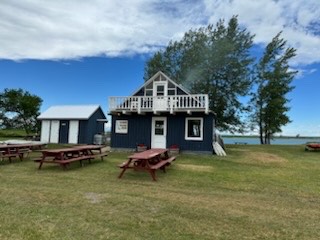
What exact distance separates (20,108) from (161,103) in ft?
71.2

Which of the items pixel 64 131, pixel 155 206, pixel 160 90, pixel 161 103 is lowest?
pixel 155 206

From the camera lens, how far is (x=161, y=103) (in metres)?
15.5

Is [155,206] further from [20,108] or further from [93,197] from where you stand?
[20,108]

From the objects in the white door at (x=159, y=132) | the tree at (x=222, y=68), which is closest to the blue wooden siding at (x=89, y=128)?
the white door at (x=159, y=132)

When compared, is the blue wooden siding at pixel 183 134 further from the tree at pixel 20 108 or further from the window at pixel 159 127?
the tree at pixel 20 108

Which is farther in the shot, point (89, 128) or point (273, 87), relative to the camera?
point (273, 87)

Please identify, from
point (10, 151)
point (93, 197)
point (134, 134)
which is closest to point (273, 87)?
point (134, 134)

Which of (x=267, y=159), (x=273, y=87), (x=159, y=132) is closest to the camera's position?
(x=267, y=159)

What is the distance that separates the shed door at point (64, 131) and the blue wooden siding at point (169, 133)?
26.3 feet

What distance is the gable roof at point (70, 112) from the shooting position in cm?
2301

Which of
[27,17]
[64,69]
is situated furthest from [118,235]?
[64,69]

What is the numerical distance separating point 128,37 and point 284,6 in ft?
32.6

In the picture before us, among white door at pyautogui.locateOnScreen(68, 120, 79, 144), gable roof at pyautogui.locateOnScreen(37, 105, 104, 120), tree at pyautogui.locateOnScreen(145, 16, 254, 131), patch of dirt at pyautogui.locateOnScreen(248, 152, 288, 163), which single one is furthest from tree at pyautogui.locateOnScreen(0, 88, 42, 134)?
patch of dirt at pyautogui.locateOnScreen(248, 152, 288, 163)

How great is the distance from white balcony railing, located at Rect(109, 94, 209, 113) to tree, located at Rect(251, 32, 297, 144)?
48.1 feet
